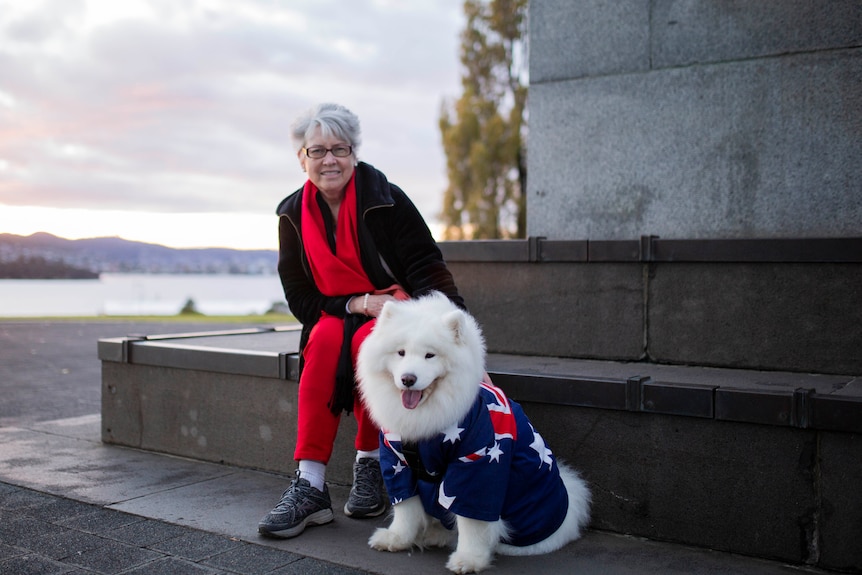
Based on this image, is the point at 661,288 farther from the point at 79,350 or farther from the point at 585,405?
the point at 79,350

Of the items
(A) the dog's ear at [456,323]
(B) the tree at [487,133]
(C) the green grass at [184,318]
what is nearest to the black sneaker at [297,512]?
(A) the dog's ear at [456,323]

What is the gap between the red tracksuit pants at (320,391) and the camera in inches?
150

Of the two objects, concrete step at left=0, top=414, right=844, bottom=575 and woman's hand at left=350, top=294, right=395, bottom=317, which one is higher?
woman's hand at left=350, top=294, right=395, bottom=317

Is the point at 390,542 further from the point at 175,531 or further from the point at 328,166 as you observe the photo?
→ the point at 328,166

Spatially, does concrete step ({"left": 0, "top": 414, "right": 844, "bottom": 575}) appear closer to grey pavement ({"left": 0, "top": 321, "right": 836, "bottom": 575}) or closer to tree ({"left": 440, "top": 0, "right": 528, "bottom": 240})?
grey pavement ({"left": 0, "top": 321, "right": 836, "bottom": 575})

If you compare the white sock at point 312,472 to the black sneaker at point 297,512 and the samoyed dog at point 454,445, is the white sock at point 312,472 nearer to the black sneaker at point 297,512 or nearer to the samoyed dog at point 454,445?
the black sneaker at point 297,512

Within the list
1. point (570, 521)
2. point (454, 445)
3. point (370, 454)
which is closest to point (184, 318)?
point (370, 454)

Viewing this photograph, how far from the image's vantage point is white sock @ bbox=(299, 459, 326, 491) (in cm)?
378

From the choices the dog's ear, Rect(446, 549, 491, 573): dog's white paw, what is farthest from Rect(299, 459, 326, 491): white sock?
the dog's ear

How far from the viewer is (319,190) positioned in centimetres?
408

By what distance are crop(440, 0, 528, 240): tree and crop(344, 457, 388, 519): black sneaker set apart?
28.9 metres

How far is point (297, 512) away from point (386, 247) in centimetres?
133

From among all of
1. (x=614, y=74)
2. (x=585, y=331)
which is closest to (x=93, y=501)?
(x=585, y=331)

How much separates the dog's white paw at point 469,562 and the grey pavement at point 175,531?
0.05m
